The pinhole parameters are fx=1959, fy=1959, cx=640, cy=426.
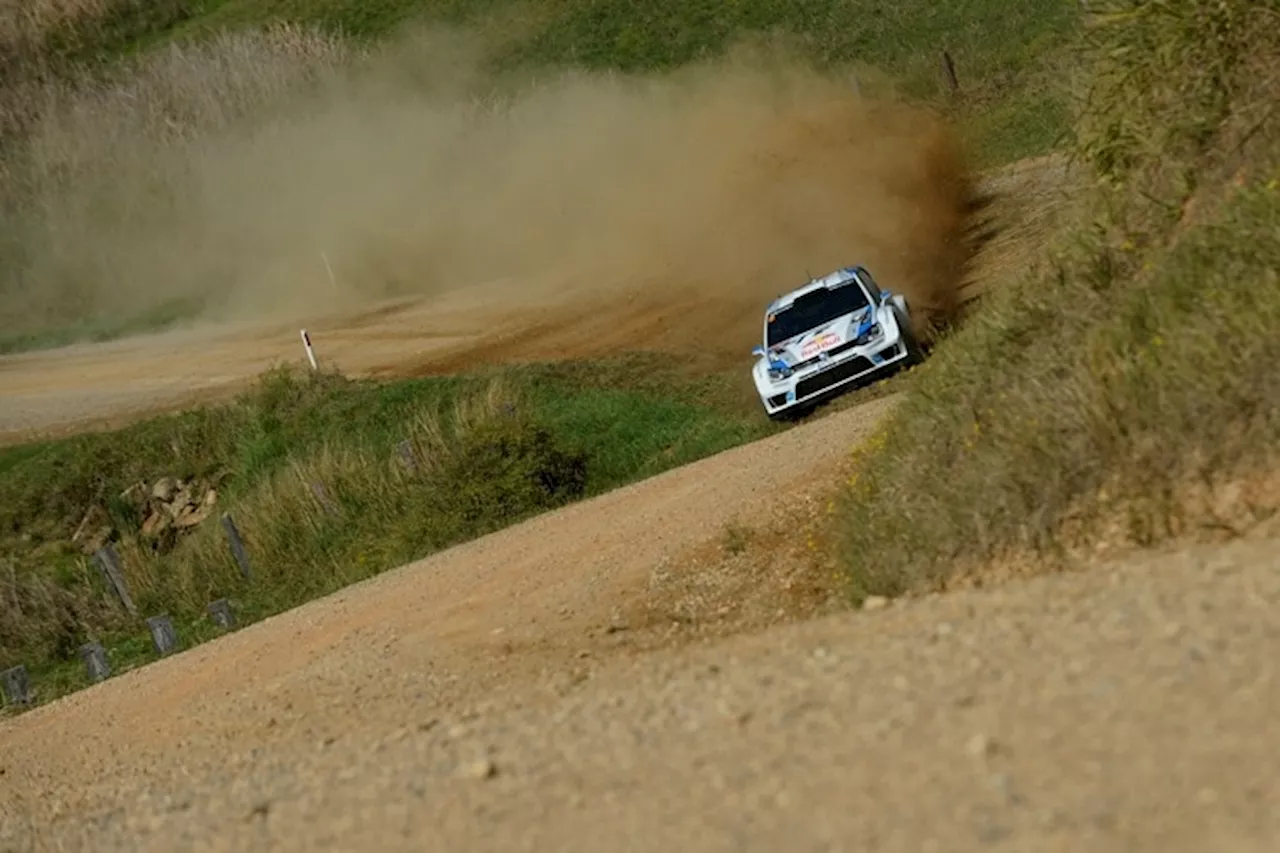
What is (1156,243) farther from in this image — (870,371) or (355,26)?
(355,26)

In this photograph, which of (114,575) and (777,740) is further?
(114,575)

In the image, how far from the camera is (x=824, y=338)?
24.4 m

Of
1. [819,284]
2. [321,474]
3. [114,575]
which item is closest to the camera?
[819,284]

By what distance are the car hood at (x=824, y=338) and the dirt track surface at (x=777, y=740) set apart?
1103 cm

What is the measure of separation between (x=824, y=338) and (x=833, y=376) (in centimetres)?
51

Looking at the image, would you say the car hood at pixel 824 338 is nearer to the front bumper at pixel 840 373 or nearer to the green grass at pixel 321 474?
the front bumper at pixel 840 373

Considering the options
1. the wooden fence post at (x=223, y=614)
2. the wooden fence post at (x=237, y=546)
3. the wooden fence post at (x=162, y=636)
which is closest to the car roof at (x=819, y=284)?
the wooden fence post at (x=223, y=614)

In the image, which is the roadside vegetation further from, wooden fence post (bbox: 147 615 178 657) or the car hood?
wooden fence post (bbox: 147 615 178 657)

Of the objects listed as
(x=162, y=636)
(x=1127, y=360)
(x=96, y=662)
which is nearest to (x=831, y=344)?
(x=162, y=636)

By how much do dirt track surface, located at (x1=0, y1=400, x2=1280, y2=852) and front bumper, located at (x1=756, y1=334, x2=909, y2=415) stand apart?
10.9m

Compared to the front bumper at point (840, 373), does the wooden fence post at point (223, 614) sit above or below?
below

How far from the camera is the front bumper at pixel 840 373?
2409 cm

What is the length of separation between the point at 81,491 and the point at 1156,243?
25.2m

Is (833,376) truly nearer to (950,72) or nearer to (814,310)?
(814,310)
